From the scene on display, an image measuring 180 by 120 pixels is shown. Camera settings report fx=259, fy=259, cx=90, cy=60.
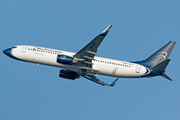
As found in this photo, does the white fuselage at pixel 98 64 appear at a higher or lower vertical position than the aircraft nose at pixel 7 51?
lower

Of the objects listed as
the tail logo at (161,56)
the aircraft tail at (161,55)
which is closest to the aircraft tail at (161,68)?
the aircraft tail at (161,55)

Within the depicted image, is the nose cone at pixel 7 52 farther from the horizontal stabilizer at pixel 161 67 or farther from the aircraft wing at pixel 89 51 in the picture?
the horizontal stabilizer at pixel 161 67

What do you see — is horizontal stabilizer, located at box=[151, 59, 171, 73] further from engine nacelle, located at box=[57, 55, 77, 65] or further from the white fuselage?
engine nacelle, located at box=[57, 55, 77, 65]

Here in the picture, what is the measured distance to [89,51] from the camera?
45906 mm

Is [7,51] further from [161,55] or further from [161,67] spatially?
[161,55]

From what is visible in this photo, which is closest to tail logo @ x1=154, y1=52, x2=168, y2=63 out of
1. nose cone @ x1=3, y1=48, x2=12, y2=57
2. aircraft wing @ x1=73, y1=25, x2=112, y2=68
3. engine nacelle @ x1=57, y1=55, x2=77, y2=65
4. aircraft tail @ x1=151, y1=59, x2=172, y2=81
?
aircraft tail @ x1=151, y1=59, x2=172, y2=81

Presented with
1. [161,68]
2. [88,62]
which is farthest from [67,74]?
[161,68]

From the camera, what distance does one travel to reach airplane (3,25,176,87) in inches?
1896

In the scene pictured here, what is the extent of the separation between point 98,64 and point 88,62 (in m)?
2.95

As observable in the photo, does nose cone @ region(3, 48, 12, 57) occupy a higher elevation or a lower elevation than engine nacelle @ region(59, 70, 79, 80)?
higher

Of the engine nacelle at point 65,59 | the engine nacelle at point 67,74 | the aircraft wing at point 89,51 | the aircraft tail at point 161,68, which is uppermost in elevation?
the aircraft wing at point 89,51

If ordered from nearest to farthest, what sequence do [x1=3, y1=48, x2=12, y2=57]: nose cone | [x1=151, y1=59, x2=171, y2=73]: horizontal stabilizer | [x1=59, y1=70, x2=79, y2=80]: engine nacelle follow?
[x1=151, y1=59, x2=171, y2=73]: horizontal stabilizer
[x1=59, y1=70, x2=79, y2=80]: engine nacelle
[x1=3, y1=48, x2=12, y2=57]: nose cone

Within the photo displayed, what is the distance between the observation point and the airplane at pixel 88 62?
48156 millimetres

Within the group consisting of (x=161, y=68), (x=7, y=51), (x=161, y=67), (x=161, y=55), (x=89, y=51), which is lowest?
(x=161, y=68)
